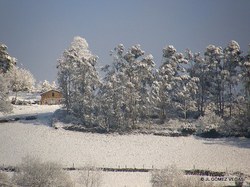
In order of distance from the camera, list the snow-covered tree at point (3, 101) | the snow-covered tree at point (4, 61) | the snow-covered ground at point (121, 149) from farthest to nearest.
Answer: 1. the snow-covered tree at point (4, 61)
2. the snow-covered tree at point (3, 101)
3. the snow-covered ground at point (121, 149)

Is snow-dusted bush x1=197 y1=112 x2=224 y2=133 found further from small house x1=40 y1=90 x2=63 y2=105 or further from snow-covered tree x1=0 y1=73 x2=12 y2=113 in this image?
small house x1=40 y1=90 x2=63 y2=105

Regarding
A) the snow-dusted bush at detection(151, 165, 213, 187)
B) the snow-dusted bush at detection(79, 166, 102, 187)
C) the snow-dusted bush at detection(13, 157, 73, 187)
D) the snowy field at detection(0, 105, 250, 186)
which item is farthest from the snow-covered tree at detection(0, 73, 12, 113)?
the snow-dusted bush at detection(151, 165, 213, 187)

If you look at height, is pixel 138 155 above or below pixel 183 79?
below

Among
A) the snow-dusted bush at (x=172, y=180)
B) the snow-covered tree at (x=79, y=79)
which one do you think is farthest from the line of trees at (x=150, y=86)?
the snow-dusted bush at (x=172, y=180)

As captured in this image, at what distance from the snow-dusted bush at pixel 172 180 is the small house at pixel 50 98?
63670 millimetres

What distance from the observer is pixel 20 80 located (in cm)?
12475

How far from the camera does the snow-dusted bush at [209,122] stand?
78.6 metres

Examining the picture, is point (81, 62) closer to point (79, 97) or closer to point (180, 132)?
point (79, 97)

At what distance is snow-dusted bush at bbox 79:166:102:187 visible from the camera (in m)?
50.0

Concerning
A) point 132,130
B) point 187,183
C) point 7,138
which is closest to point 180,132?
point 132,130

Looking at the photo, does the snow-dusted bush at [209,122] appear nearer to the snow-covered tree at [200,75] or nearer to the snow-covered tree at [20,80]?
the snow-covered tree at [200,75]

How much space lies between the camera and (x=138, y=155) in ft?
219

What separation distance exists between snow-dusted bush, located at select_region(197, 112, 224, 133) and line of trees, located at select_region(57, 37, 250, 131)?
4267 millimetres

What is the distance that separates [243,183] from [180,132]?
25.9 meters
